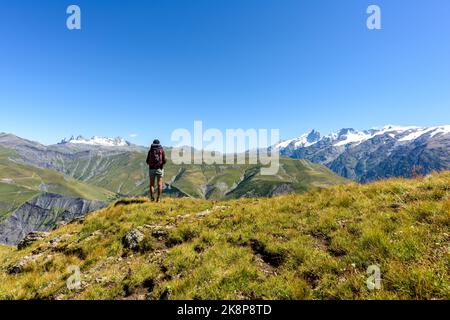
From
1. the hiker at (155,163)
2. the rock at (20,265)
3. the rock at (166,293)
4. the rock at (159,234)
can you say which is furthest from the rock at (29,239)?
the rock at (166,293)

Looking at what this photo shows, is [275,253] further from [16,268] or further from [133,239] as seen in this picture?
[16,268]

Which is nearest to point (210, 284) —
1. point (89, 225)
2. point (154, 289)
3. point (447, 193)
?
point (154, 289)

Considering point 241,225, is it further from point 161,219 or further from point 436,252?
point 436,252

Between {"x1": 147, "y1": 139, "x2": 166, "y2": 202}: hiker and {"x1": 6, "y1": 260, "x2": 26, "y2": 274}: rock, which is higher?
{"x1": 147, "y1": 139, "x2": 166, "y2": 202}: hiker

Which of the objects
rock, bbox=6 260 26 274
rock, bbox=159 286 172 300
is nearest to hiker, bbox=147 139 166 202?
rock, bbox=6 260 26 274

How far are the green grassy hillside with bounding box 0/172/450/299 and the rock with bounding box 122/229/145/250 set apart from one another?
20 cm

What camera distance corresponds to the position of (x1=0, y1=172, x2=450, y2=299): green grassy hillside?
23.8ft

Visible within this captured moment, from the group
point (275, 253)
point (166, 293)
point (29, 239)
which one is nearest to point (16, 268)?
point (29, 239)

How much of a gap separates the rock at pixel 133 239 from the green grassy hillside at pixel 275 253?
0.20 metres

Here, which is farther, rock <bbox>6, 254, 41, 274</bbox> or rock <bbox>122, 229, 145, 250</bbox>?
rock <bbox>6, 254, 41, 274</bbox>

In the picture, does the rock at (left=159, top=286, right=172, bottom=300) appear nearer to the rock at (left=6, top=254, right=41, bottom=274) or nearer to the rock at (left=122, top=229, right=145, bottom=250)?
the rock at (left=122, top=229, right=145, bottom=250)

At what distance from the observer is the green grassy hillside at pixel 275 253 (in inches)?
285

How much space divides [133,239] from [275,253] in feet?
24.5

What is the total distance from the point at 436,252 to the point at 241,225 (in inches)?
299
